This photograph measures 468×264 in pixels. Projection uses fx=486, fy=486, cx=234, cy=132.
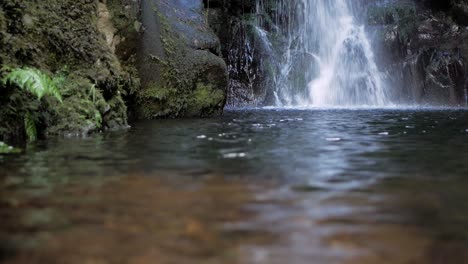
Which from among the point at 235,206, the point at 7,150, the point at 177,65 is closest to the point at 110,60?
the point at 177,65

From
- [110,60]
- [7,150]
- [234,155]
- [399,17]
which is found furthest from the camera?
[399,17]

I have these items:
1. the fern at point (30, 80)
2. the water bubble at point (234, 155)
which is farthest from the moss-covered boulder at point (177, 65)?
the water bubble at point (234, 155)

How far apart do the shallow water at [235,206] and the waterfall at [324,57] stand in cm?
1447

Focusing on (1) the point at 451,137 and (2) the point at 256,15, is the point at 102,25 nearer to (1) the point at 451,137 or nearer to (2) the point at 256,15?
(1) the point at 451,137

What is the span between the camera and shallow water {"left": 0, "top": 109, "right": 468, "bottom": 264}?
74.1 inches

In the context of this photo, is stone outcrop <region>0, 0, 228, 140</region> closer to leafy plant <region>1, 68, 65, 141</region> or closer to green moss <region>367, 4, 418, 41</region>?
leafy plant <region>1, 68, 65, 141</region>

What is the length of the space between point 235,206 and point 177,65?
365 inches

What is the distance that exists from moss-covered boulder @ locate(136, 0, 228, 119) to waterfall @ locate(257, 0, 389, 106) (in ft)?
22.7

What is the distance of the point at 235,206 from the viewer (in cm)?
254

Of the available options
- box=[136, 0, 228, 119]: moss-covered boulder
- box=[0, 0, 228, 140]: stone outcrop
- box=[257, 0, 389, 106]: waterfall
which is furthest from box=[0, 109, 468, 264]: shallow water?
box=[257, 0, 389, 106]: waterfall

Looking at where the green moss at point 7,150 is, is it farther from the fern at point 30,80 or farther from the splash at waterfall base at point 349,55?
the splash at waterfall base at point 349,55

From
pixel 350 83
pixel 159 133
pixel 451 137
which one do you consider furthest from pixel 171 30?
pixel 350 83

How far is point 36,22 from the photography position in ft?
26.1

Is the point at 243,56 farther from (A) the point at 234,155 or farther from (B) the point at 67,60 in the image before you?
(A) the point at 234,155
